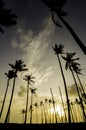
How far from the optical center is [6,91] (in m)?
38.3

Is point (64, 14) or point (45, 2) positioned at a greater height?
point (45, 2)

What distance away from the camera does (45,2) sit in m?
18.5

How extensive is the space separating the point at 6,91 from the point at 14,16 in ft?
78.5

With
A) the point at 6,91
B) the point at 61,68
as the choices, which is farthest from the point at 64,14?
the point at 6,91

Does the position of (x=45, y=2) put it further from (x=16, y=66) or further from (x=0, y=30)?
(x=16, y=66)

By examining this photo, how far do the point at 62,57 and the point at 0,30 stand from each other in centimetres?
2057

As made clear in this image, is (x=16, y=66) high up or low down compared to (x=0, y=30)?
up

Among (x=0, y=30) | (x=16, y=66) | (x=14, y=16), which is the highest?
(x=16, y=66)
